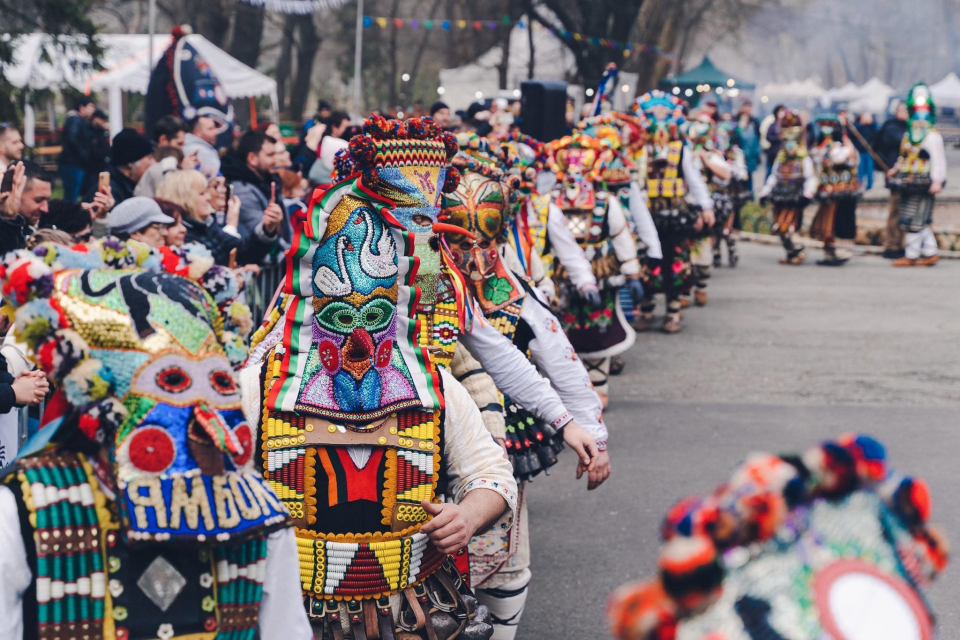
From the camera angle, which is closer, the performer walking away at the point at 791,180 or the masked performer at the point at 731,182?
the masked performer at the point at 731,182

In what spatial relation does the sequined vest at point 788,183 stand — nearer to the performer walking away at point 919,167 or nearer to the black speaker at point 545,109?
the performer walking away at point 919,167

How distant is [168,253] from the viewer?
7.32 ft

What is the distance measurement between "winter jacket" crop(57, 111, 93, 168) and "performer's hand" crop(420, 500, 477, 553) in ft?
33.3

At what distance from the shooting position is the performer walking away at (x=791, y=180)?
1547 cm

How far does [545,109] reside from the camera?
32.7 ft

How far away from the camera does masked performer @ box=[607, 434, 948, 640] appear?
50.3 inches

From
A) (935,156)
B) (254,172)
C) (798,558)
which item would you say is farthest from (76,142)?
(798,558)

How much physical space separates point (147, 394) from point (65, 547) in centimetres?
32

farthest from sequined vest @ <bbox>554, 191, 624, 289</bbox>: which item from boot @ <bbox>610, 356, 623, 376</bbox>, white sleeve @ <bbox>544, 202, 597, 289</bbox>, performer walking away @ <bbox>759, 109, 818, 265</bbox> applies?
performer walking away @ <bbox>759, 109, 818, 265</bbox>

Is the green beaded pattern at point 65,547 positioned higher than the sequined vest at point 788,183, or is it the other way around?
the green beaded pattern at point 65,547

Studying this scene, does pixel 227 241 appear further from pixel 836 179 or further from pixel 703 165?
pixel 836 179

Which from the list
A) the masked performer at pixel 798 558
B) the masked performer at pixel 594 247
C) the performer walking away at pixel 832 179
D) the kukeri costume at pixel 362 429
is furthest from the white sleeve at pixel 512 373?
the performer walking away at pixel 832 179

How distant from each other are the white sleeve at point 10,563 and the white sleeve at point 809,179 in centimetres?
1448

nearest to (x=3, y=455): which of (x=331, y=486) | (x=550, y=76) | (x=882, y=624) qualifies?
(x=331, y=486)
